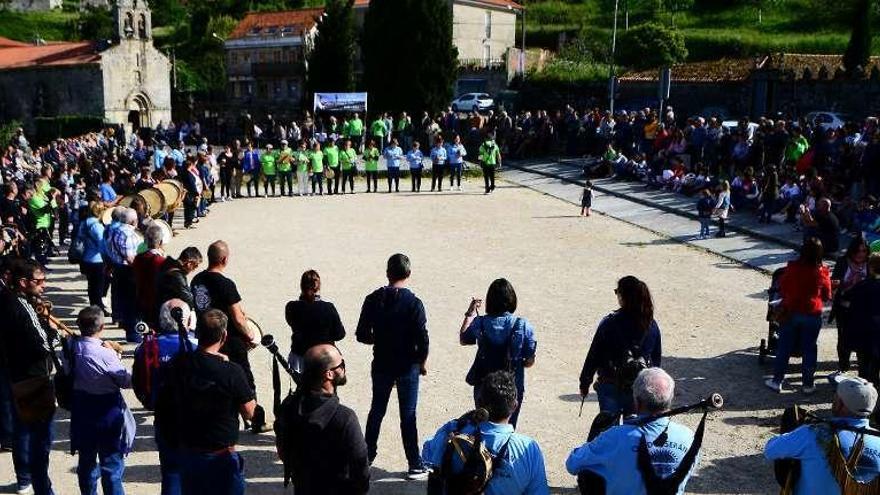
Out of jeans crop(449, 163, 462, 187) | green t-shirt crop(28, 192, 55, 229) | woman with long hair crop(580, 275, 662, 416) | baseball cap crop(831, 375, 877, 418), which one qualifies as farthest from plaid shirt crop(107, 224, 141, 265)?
jeans crop(449, 163, 462, 187)

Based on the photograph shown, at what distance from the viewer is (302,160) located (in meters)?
24.8

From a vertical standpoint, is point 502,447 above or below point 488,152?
below

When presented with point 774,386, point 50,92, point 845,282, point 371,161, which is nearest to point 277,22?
point 50,92

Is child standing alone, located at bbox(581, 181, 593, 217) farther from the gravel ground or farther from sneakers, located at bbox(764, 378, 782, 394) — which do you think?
sneakers, located at bbox(764, 378, 782, 394)

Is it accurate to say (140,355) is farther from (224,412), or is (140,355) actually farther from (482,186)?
Result: (482,186)

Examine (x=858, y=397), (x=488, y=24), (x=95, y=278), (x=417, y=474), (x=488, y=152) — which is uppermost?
(x=488, y=24)

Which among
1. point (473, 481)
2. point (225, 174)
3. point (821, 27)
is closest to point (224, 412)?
point (473, 481)

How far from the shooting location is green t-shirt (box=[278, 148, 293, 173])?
24.6 metres

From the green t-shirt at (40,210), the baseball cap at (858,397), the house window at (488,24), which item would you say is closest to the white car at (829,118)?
the green t-shirt at (40,210)

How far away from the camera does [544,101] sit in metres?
40.7

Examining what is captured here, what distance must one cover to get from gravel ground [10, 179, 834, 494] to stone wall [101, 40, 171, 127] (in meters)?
35.2

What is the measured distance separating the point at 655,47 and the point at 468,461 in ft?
162

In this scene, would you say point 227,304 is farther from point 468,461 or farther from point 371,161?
point 371,161

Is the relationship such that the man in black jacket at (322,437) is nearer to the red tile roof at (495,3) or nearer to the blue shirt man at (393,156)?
the blue shirt man at (393,156)
